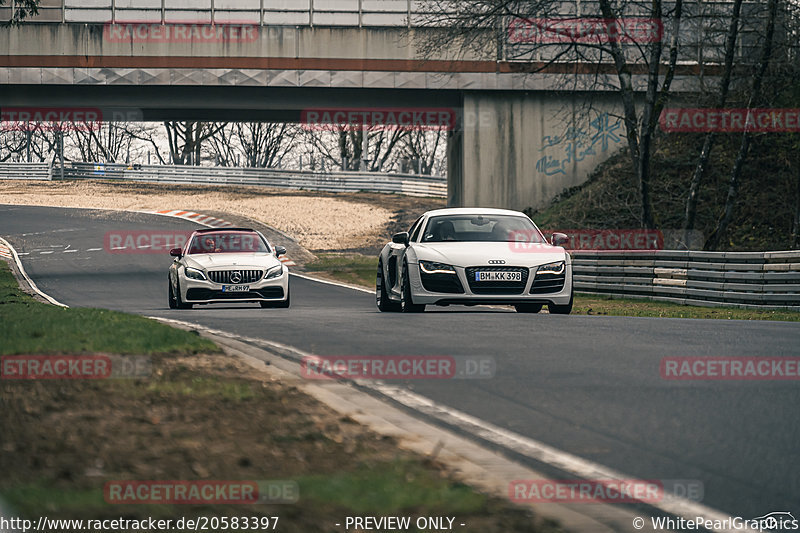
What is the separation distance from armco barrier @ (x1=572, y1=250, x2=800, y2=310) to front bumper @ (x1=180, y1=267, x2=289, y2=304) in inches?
323

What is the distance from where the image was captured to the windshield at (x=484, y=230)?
16.3m

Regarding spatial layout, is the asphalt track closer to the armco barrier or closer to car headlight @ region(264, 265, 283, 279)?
car headlight @ region(264, 265, 283, 279)

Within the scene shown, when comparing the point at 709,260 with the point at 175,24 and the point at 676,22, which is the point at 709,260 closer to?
the point at 676,22

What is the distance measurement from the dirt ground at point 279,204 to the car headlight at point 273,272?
2486 centimetres

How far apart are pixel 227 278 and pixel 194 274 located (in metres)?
0.56

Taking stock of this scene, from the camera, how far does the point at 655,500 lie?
553cm

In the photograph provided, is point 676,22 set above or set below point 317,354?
above

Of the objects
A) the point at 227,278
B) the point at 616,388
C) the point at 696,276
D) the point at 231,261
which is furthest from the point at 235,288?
the point at 616,388

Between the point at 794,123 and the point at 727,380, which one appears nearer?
the point at 727,380

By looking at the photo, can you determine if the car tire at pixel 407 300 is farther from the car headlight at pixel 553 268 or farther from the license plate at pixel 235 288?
the license plate at pixel 235 288

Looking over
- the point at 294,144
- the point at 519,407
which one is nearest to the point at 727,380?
the point at 519,407

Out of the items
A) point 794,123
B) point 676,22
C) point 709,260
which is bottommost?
point 709,260

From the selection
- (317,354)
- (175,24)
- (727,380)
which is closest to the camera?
(727,380)

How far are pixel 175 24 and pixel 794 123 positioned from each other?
21.3 meters
